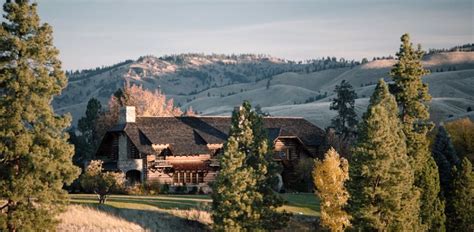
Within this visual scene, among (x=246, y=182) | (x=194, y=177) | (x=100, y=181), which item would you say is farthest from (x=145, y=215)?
(x=194, y=177)

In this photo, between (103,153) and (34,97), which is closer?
(34,97)

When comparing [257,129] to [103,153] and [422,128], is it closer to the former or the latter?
[422,128]

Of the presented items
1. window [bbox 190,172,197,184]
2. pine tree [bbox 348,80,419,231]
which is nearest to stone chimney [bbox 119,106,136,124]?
window [bbox 190,172,197,184]

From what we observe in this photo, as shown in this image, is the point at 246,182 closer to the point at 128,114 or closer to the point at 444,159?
the point at 444,159

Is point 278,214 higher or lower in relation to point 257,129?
lower

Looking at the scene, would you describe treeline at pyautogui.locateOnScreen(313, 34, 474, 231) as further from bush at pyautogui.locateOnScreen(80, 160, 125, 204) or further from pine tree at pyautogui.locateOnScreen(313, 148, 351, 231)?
bush at pyautogui.locateOnScreen(80, 160, 125, 204)

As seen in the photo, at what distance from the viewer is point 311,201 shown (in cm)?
5822

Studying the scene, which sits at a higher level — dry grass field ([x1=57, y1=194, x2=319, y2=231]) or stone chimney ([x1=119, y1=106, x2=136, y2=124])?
stone chimney ([x1=119, y1=106, x2=136, y2=124])

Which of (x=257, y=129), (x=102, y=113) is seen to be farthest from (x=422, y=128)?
(x=102, y=113)

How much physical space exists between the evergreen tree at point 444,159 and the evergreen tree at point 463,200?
154 cm

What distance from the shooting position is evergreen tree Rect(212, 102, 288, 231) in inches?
1666

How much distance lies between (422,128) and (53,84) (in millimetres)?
24818

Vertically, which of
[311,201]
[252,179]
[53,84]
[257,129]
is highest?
[53,84]

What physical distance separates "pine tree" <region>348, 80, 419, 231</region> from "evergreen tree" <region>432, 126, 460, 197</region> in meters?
12.0
